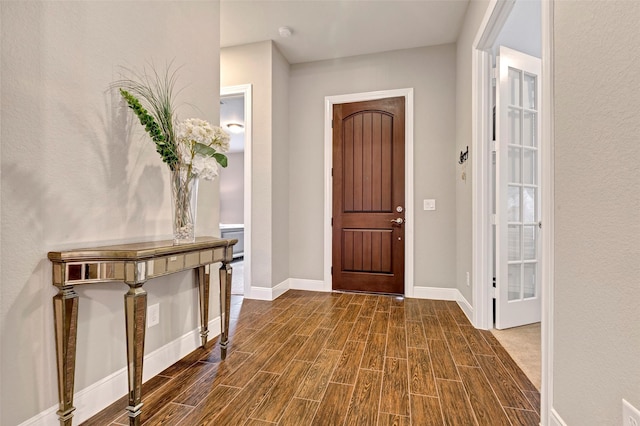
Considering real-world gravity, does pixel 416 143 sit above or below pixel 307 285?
above

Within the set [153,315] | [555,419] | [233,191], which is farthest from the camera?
[233,191]

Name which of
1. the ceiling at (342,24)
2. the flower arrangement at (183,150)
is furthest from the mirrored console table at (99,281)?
the ceiling at (342,24)

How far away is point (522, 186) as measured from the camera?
2666 millimetres

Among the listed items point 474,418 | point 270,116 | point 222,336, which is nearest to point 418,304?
point 474,418

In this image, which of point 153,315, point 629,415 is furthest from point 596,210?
point 153,315

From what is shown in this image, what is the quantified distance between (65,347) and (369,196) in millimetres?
3000

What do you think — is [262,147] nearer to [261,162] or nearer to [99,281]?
[261,162]

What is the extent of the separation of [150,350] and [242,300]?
1612 millimetres

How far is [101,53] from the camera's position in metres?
1.55

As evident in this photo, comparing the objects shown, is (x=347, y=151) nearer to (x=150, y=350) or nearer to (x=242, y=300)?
(x=242, y=300)

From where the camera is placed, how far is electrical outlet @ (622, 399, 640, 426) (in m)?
0.84

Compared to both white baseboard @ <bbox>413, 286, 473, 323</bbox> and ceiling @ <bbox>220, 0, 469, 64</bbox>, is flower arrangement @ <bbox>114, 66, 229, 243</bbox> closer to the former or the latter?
ceiling @ <bbox>220, 0, 469, 64</bbox>

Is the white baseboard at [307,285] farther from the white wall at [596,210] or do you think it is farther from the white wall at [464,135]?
the white wall at [596,210]

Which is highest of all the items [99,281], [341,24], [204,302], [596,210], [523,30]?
[341,24]
